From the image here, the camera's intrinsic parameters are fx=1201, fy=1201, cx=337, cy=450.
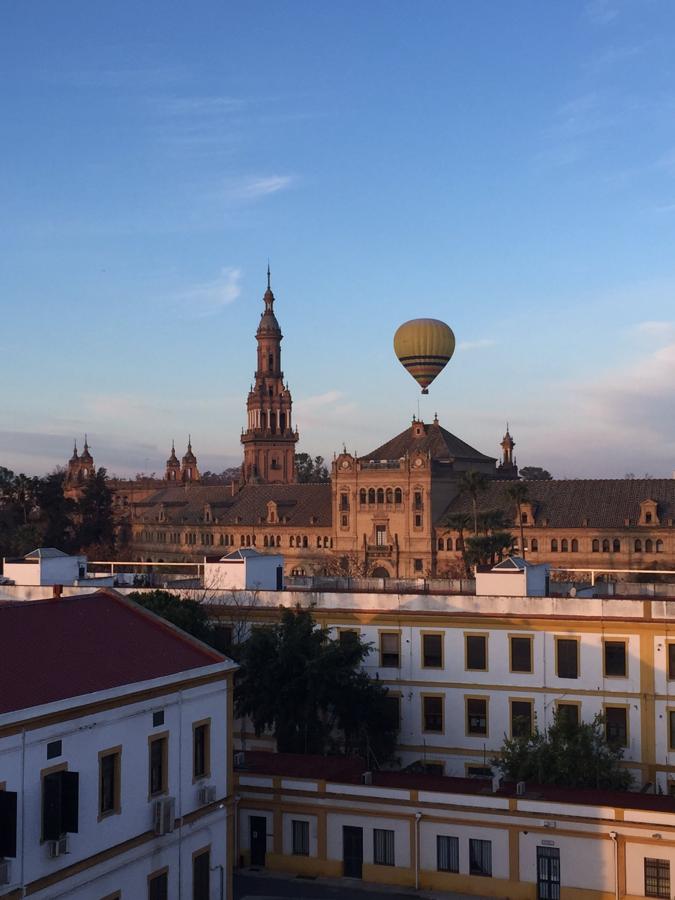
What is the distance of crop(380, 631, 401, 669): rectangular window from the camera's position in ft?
144

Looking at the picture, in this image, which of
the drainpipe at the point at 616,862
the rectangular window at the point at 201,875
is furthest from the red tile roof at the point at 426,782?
the rectangular window at the point at 201,875

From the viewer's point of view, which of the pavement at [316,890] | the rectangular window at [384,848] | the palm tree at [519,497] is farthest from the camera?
the palm tree at [519,497]

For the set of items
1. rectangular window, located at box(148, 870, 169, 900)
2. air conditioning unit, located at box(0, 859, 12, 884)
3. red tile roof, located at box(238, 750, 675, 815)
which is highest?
air conditioning unit, located at box(0, 859, 12, 884)

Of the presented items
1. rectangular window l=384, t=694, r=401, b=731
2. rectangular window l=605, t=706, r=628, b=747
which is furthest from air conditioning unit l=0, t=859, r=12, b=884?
rectangular window l=605, t=706, r=628, b=747

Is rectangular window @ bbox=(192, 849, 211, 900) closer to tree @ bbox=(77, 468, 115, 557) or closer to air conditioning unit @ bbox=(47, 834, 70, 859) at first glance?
air conditioning unit @ bbox=(47, 834, 70, 859)

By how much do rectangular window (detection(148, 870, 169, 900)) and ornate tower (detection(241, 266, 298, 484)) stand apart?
448 feet

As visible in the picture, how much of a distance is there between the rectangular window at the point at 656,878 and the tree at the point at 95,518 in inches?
4068

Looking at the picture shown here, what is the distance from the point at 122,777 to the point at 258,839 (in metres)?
9.73

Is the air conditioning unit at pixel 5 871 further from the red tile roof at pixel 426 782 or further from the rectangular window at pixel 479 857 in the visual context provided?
the rectangular window at pixel 479 857

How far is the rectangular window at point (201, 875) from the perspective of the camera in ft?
98.5

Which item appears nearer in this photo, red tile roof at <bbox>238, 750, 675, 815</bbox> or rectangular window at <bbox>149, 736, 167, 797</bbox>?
rectangular window at <bbox>149, 736, 167, 797</bbox>

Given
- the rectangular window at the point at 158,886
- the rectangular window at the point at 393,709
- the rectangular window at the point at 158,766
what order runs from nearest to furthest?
the rectangular window at the point at 158,886 → the rectangular window at the point at 158,766 → the rectangular window at the point at 393,709

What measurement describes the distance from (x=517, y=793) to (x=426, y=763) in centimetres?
916

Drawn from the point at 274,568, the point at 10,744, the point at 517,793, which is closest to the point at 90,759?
the point at 10,744
